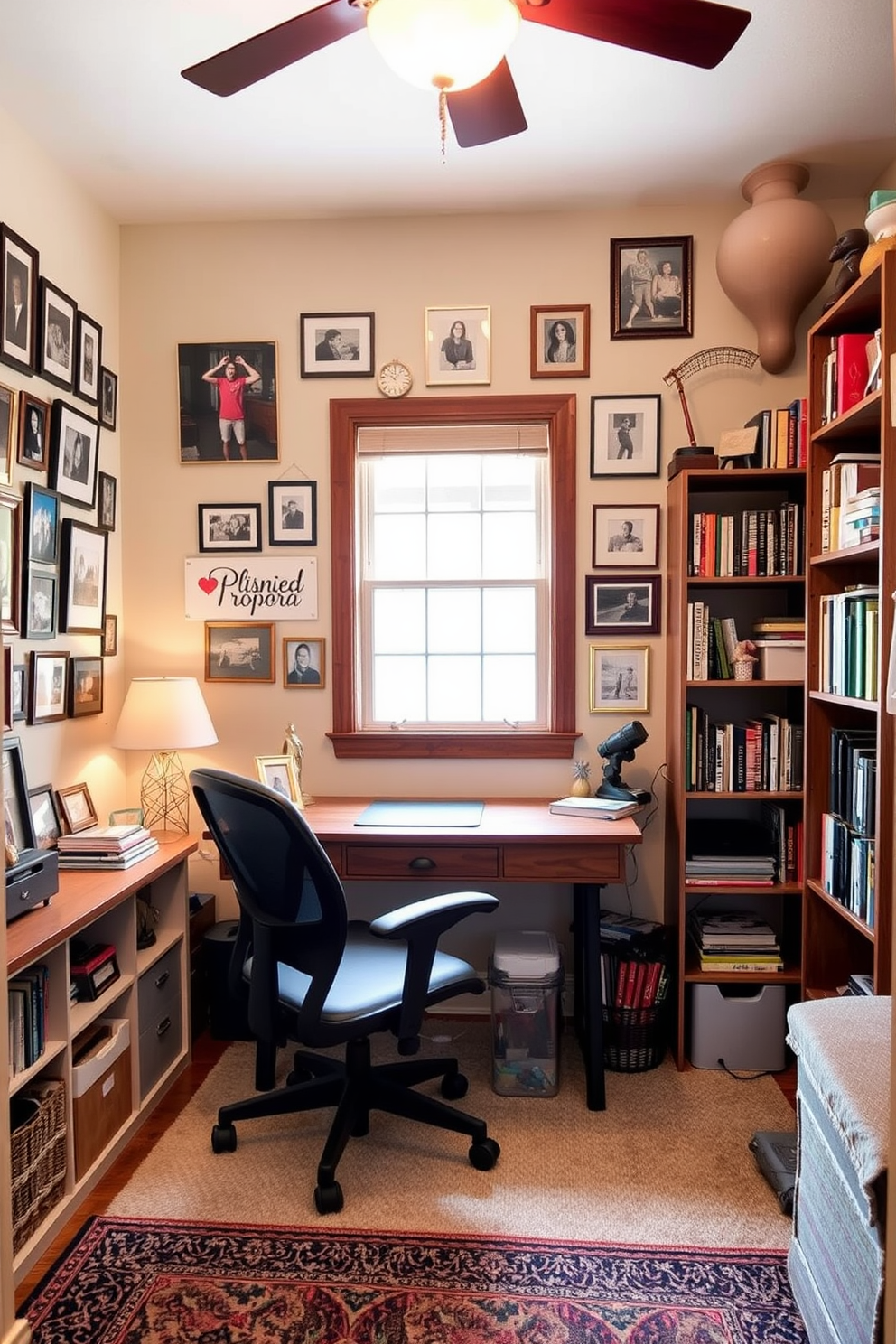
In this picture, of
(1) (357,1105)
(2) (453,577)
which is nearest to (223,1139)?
(1) (357,1105)

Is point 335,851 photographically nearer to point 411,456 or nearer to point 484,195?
point 411,456

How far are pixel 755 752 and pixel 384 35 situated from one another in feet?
6.98

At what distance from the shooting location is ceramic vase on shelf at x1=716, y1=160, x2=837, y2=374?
2.63m

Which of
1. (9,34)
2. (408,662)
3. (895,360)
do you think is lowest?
(408,662)

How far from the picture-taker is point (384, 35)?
1342 mm

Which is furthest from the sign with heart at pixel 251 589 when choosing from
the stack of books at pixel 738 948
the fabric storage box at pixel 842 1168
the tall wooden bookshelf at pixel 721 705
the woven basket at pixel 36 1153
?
the fabric storage box at pixel 842 1168

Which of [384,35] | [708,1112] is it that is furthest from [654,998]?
[384,35]

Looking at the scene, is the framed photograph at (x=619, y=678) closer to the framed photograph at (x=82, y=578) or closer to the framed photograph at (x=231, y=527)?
the framed photograph at (x=231, y=527)

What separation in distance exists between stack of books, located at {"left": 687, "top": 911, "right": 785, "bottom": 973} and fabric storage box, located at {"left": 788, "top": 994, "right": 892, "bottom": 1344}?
94 cm

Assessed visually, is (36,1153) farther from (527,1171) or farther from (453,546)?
(453,546)

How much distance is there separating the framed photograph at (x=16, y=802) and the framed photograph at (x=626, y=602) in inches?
73.6

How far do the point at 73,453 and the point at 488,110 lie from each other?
1651 millimetres

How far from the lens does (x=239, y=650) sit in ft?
10.0

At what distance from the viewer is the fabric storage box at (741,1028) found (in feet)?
8.59
